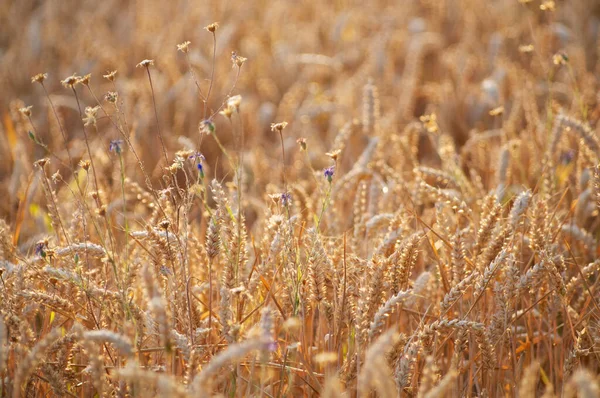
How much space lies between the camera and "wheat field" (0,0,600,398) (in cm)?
123

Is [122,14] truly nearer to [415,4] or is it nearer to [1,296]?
[415,4]

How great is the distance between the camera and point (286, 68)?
3916 mm

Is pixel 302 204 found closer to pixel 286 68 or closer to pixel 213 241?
pixel 213 241

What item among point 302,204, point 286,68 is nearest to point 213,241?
point 302,204

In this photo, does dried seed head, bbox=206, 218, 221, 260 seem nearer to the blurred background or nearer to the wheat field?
the wheat field

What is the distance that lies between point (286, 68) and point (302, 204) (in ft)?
6.91

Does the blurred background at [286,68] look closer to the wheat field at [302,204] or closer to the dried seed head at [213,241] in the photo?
the wheat field at [302,204]

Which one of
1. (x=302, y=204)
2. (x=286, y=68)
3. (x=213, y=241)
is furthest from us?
(x=286, y=68)

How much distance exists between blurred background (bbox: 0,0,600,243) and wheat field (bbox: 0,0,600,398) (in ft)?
0.06

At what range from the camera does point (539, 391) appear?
1.50 m

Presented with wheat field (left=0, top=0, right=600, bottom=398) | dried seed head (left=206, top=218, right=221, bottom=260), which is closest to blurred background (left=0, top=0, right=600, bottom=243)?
wheat field (left=0, top=0, right=600, bottom=398)

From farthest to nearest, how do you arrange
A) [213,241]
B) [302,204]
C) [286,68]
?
[286,68] < [302,204] < [213,241]

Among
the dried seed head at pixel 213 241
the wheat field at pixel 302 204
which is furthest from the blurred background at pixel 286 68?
the dried seed head at pixel 213 241

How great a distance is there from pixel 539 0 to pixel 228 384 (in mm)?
3496
